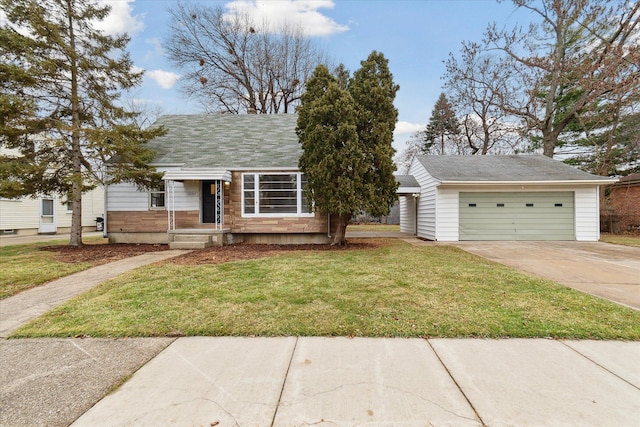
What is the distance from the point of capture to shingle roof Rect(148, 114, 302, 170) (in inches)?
419

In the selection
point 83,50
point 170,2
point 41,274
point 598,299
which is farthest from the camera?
point 170,2

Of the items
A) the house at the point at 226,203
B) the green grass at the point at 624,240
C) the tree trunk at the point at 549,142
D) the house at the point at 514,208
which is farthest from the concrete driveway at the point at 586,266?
the tree trunk at the point at 549,142

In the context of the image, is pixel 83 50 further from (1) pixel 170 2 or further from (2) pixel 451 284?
(1) pixel 170 2

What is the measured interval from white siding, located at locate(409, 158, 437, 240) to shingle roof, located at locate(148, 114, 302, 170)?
5.62 meters

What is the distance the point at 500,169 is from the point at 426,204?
3426 mm

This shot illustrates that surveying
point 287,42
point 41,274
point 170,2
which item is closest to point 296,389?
point 41,274

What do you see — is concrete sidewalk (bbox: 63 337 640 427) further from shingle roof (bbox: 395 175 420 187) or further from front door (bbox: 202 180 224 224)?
shingle roof (bbox: 395 175 420 187)

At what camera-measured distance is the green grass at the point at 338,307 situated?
3141 millimetres

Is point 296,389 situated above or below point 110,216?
below

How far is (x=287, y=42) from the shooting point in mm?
21344

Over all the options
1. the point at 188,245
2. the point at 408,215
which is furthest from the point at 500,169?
the point at 188,245

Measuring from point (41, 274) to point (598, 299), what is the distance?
373 inches

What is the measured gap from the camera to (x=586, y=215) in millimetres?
11531

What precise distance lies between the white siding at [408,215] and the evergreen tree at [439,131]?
575 inches
